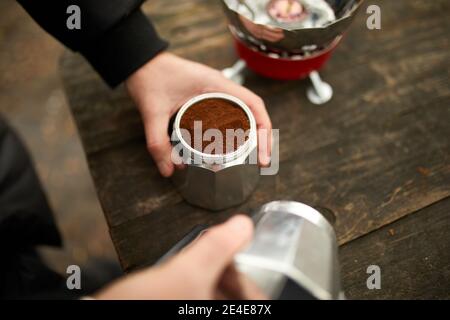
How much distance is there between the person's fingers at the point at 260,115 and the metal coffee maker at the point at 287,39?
82 millimetres

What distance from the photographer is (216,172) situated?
1.57ft

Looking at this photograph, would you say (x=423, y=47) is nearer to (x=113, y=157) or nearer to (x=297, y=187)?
(x=297, y=187)

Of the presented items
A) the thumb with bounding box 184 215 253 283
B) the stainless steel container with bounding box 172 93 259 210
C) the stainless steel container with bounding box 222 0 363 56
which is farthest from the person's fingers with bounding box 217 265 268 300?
the stainless steel container with bounding box 222 0 363 56

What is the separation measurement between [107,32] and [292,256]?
420mm

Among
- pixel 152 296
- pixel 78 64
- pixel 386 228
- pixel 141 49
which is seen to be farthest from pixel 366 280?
pixel 78 64

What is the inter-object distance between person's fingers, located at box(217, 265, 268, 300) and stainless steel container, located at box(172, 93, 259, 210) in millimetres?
164

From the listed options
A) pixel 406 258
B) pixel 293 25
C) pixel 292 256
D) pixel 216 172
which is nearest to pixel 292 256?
pixel 292 256

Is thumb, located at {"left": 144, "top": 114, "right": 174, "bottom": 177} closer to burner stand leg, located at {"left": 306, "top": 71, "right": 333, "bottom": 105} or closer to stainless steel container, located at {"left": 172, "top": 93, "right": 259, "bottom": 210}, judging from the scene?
stainless steel container, located at {"left": 172, "top": 93, "right": 259, "bottom": 210}

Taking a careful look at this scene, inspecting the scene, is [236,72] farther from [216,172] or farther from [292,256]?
[292,256]

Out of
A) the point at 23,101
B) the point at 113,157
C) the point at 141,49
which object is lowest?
the point at 23,101

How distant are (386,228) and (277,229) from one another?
0.25 metres

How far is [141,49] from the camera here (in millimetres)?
594

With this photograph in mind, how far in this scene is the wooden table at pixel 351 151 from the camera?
1.79 feet

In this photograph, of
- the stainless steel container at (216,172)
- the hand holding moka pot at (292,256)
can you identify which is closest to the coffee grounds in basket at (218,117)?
the stainless steel container at (216,172)
